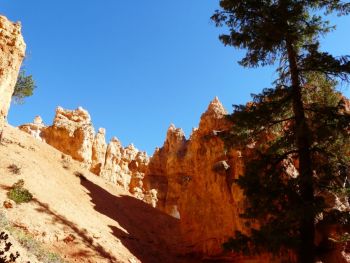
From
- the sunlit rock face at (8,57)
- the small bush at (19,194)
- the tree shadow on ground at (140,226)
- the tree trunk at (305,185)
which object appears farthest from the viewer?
the tree shadow on ground at (140,226)

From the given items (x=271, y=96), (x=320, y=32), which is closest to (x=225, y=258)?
(x=271, y=96)

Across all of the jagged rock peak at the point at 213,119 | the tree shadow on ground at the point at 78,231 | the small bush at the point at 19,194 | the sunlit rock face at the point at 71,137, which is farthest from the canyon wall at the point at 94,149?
the small bush at the point at 19,194

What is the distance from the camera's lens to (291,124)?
13047mm

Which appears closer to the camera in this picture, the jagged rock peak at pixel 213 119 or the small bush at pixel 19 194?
the small bush at pixel 19 194

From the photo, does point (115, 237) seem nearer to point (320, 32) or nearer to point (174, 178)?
point (320, 32)

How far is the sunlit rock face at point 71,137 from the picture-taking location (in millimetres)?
55469

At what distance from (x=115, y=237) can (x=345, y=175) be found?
17.3 meters

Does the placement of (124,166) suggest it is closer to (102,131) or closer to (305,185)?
(102,131)

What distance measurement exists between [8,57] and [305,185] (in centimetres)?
1759

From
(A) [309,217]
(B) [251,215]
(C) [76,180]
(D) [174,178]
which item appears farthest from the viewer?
(D) [174,178]

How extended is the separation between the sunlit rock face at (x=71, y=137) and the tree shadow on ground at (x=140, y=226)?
1906 centimetres

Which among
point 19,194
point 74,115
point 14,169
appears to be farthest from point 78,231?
point 74,115

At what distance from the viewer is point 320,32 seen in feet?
43.6

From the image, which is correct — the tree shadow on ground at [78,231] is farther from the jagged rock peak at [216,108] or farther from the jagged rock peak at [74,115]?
the jagged rock peak at [74,115]
